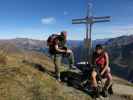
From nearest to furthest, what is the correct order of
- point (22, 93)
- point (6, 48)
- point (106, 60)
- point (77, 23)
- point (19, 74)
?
point (22, 93)
point (19, 74)
point (106, 60)
point (6, 48)
point (77, 23)

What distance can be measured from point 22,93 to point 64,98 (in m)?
1.97

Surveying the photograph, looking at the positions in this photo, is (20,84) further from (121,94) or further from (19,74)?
(121,94)

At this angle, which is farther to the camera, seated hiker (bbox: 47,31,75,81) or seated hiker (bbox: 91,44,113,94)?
seated hiker (bbox: 47,31,75,81)

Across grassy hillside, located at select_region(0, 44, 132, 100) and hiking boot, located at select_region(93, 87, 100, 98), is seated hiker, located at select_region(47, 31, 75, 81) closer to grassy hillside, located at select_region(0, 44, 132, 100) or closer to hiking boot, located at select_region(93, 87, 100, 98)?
grassy hillside, located at select_region(0, 44, 132, 100)

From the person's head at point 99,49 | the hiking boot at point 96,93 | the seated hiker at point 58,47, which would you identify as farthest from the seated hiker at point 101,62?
the seated hiker at point 58,47

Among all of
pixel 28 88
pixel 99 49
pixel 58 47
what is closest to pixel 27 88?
pixel 28 88

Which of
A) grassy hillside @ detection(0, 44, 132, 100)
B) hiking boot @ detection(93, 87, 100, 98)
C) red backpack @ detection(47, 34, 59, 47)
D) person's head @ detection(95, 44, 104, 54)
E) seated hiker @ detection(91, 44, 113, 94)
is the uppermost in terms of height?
red backpack @ detection(47, 34, 59, 47)

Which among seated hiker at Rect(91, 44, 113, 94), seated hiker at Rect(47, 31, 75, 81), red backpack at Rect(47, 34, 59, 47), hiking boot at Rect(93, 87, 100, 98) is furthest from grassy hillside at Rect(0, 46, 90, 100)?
red backpack at Rect(47, 34, 59, 47)

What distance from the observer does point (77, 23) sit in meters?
23.8

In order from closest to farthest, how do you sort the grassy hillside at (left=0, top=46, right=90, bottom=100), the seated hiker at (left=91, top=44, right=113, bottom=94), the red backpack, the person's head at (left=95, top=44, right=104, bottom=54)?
the grassy hillside at (left=0, top=46, right=90, bottom=100) → the person's head at (left=95, top=44, right=104, bottom=54) → the seated hiker at (left=91, top=44, right=113, bottom=94) → the red backpack

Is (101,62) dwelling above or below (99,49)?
below

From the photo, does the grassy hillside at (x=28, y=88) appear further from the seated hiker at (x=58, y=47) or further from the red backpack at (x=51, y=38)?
the red backpack at (x=51, y=38)

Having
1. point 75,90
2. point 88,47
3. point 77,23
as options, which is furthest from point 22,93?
point 77,23

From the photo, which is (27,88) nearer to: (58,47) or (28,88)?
(28,88)
